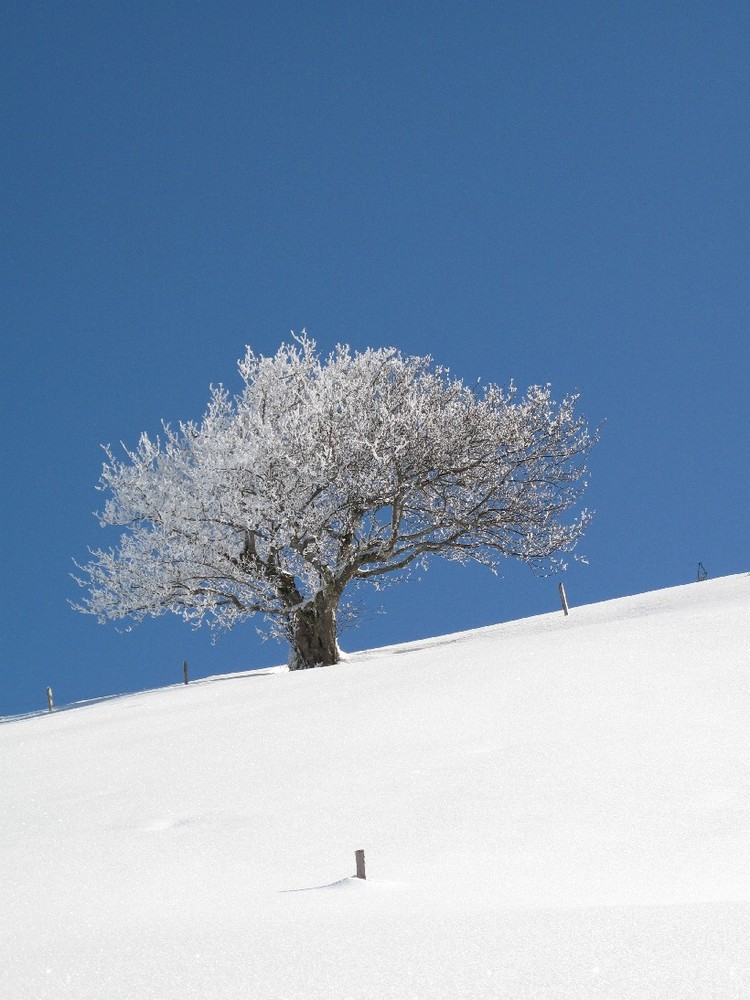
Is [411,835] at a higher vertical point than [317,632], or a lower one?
lower

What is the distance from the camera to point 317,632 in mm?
23203

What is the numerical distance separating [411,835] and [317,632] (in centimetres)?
1625

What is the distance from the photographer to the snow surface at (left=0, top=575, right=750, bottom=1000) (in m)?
3.90

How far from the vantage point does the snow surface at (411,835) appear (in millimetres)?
3902

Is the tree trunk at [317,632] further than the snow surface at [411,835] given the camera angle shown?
Yes

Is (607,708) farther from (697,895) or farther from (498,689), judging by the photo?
(697,895)

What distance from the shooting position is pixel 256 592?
2373 cm

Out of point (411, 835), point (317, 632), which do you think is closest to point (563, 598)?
point (317, 632)

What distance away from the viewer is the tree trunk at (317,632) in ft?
76.0

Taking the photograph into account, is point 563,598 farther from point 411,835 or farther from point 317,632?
point 411,835

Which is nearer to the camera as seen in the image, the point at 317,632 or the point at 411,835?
the point at 411,835

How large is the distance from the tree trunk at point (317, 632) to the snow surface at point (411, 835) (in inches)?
354

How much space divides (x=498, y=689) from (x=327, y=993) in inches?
311

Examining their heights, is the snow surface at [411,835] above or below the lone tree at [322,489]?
below
